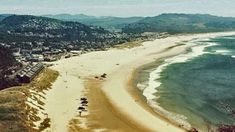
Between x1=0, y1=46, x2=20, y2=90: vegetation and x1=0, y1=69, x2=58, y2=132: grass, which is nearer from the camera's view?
x1=0, y1=69, x2=58, y2=132: grass

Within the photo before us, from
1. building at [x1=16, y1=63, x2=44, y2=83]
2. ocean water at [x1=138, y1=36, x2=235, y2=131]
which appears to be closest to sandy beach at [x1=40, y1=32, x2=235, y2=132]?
ocean water at [x1=138, y1=36, x2=235, y2=131]

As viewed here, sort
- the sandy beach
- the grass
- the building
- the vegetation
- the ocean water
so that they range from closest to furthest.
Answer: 1. the grass
2. the sandy beach
3. the ocean water
4. the vegetation
5. the building

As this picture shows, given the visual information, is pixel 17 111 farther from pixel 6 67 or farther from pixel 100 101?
pixel 6 67

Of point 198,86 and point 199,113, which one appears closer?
point 199,113

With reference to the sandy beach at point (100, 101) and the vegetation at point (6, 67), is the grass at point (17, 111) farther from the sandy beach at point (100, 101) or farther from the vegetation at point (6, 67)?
the vegetation at point (6, 67)

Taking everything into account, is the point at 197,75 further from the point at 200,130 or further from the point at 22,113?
the point at 22,113

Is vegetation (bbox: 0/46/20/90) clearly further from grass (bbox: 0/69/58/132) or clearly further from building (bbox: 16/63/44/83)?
grass (bbox: 0/69/58/132)

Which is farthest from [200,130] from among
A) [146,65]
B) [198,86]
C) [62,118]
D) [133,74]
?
[146,65]
